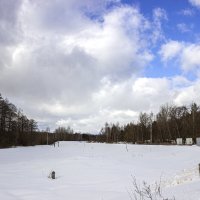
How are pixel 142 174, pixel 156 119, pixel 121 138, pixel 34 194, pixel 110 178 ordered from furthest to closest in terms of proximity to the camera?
pixel 121 138 < pixel 156 119 < pixel 142 174 < pixel 110 178 < pixel 34 194

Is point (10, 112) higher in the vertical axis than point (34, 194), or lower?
higher

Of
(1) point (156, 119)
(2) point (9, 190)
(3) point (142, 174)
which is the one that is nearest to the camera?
(2) point (9, 190)

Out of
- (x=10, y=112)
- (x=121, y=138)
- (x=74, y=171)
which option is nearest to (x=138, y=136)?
(x=121, y=138)

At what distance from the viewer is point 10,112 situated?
343ft

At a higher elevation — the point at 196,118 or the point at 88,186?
the point at 196,118

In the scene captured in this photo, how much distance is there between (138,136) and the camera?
129875 millimetres

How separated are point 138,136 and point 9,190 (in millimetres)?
114403

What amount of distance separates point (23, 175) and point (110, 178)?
603 cm

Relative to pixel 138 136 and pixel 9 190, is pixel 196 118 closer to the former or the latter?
pixel 138 136

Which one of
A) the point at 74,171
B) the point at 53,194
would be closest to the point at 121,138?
the point at 74,171

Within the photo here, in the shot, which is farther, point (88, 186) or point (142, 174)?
point (142, 174)

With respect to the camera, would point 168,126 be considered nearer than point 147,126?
Yes

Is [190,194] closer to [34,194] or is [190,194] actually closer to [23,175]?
[34,194]

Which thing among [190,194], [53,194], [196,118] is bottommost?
[53,194]
